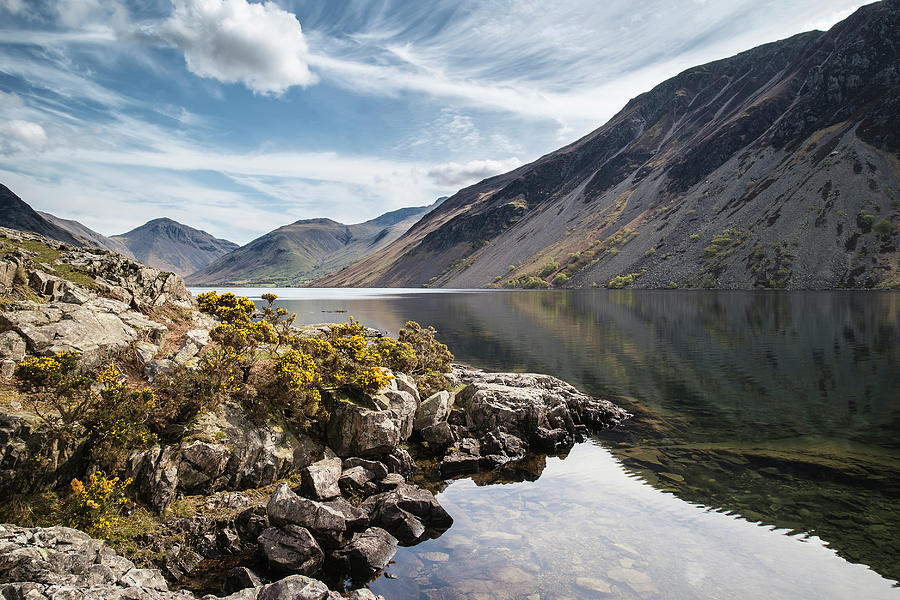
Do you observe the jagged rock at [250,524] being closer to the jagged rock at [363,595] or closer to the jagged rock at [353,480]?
the jagged rock at [353,480]

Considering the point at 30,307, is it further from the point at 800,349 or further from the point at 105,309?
the point at 800,349

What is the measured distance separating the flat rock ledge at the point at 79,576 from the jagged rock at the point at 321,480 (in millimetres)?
4677

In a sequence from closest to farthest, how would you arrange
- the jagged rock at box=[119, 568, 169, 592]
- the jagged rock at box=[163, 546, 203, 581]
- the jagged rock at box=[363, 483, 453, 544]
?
1. the jagged rock at box=[119, 568, 169, 592]
2. the jagged rock at box=[163, 546, 203, 581]
3. the jagged rock at box=[363, 483, 453, 544]

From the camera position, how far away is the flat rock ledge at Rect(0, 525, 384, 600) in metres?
8.98

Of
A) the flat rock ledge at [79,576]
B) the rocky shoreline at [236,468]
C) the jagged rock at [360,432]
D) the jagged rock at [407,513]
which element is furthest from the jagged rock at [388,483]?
the flat rock ledge at [79,576]

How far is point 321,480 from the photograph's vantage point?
16.7 metres

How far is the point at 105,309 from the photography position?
2188cm

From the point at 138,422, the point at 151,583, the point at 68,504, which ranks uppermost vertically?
the point at 138,422

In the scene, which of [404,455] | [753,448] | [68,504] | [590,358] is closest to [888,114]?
[590,358]

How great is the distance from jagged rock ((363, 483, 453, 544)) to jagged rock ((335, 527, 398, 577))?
2.04ft

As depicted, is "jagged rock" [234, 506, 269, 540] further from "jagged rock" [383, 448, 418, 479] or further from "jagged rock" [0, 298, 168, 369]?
"jagged rock" [0, 298, 168, 369]

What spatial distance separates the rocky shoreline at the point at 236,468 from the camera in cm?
1123

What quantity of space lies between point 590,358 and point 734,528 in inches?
1351

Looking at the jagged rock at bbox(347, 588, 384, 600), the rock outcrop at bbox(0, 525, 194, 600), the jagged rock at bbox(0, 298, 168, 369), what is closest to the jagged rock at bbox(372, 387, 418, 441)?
the jagged rock at bbox(347, 588, 384, 600)
